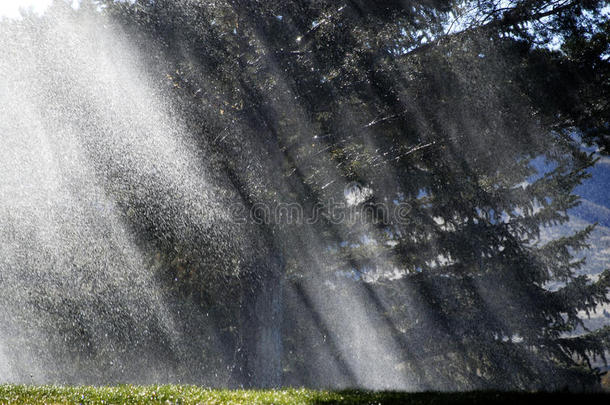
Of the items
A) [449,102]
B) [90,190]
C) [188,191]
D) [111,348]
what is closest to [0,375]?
[111,348]

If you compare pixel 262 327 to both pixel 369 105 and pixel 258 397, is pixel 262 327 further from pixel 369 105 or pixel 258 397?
pixel 258 397

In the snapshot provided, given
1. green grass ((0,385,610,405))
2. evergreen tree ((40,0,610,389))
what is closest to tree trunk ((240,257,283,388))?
evergreen tree ((40,0,610,389))

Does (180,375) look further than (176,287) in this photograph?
Yes

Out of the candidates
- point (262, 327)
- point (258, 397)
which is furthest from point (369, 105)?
point (258, 397)

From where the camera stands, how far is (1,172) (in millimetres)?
11938

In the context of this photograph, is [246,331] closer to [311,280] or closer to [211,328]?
[211,328]

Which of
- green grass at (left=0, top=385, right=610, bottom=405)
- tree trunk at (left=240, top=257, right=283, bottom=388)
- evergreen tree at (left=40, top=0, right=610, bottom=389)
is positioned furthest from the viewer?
tree trunk at (left=240, top=257, right=283, bottom=388)

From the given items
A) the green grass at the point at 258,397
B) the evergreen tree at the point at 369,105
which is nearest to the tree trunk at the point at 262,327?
the evergreen tree at the point at 369,105

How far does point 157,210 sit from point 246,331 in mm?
3850

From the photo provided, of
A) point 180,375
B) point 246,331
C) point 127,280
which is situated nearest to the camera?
point 246,331

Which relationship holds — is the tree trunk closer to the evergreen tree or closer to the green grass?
the evergreen tree

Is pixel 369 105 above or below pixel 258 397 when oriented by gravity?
above

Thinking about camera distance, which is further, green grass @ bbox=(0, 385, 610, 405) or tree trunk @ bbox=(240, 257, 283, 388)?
tree trunk @ bbox=(240, 257, 283, 388)

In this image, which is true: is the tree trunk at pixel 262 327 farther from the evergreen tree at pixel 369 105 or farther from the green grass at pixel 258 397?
the green grass at pixel 258 397
